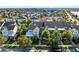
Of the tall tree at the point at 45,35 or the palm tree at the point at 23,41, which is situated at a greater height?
the tall tree at the point at 45,35

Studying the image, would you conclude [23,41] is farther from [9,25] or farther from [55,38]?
[55,38]

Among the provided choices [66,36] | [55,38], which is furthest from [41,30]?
[66,36]

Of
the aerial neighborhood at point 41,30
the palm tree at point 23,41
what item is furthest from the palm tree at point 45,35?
the palm tree at point 23,41

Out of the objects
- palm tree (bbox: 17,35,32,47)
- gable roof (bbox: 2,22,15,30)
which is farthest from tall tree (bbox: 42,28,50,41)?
A: gable roof (bbox: 2,22,15,30)

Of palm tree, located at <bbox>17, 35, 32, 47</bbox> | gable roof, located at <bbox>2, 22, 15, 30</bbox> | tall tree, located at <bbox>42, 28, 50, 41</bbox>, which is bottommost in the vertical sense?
palm tree, located at <bbox>17, 35, 32, 47</bbox>

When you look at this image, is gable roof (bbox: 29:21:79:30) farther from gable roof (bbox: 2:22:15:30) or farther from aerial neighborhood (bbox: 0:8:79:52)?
gable roof (bbox: 2:22:15:30)

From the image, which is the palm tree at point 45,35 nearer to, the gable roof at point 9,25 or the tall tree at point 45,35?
the tall tree at point 45,35
